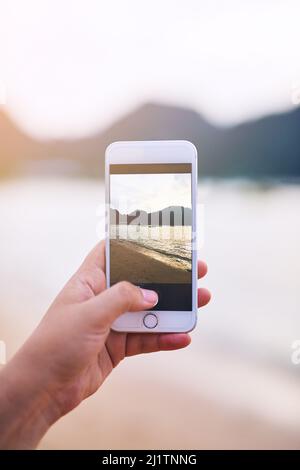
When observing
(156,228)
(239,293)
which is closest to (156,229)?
(156,228)

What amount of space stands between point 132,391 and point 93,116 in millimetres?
492

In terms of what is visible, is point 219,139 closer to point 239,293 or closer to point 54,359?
point 239,293

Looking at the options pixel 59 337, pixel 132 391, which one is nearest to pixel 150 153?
pixel 59 337

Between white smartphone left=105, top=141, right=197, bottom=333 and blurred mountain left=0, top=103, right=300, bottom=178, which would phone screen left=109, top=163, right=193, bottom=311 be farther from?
blurred mountain left=0, top=103, right=300, bottom=178

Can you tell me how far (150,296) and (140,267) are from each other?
0.05 metres

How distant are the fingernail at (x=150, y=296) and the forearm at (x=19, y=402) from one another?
18cm

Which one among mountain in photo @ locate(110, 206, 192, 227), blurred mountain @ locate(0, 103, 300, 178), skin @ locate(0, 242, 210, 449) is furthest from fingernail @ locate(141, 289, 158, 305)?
blurred mountain @ locate(0, 103, 300, 178)

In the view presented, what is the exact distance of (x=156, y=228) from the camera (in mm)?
671

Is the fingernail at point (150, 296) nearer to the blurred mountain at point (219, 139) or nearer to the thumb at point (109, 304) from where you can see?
the thumb at point (109, 304)

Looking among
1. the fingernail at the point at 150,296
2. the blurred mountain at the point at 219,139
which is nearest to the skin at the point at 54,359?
the fingernail at the point at 150,296

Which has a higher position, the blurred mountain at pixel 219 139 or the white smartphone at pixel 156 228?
the blurred mountain at pixel 219 139

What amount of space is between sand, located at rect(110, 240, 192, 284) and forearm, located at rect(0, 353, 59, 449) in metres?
0.18

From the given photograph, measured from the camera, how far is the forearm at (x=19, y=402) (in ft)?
1.86

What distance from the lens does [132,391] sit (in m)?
0.78
